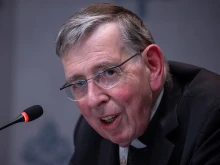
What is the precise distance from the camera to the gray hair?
1.21 metres

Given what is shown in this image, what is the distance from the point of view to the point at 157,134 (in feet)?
4.21

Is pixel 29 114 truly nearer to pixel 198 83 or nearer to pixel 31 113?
pixel 31 113

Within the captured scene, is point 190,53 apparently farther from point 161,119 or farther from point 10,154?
point 10,154

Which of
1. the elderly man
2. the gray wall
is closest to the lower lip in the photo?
the elderly man

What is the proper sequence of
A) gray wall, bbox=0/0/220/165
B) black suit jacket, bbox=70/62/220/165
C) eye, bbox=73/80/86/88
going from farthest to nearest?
gray wall, bbox=0/0/220/165 → eye, bbox=73/80/86/88 → black suit jacket, bbox=70/62/220/165

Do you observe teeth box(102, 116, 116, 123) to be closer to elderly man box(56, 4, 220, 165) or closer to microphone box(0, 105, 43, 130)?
elderly man box(56, 4, 220, 165)

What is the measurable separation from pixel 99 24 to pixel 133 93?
27 cm

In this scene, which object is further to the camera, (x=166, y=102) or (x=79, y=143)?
(x=79, y=143)

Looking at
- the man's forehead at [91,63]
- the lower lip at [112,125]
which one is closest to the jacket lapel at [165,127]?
the lower lip at [112,125]

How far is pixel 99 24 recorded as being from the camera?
3.99 feet

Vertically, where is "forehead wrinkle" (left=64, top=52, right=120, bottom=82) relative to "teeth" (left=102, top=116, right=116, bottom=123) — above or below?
above

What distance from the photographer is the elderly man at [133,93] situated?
1171mm

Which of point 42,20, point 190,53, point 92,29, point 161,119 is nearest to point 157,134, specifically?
point 161,119

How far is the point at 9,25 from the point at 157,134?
54.1 inches
